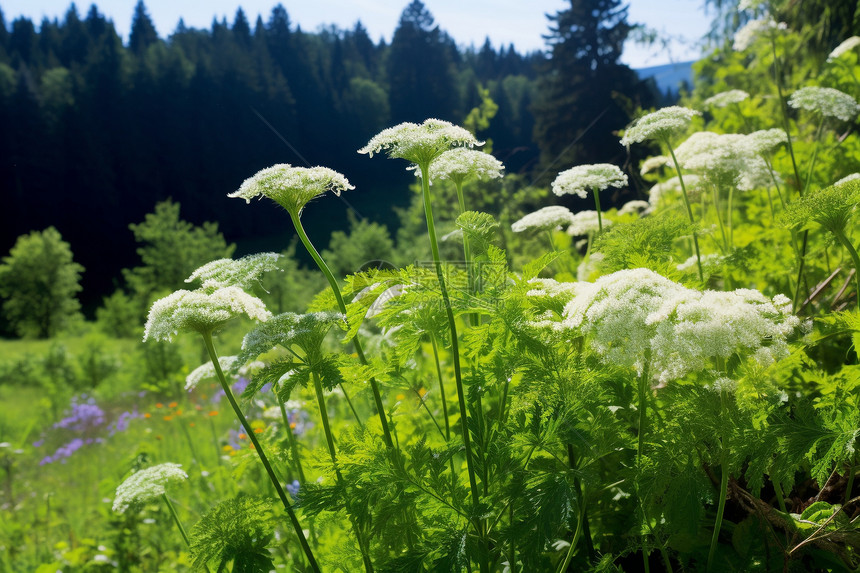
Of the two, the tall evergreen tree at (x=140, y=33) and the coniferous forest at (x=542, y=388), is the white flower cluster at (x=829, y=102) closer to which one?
the coniferous forest at (x=542, y=388)

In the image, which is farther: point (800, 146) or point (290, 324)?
point (800, 146)

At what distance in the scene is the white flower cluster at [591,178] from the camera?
8.57ft

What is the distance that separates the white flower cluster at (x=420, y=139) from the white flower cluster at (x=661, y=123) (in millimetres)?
1373

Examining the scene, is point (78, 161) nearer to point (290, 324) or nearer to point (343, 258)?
point (343, 258)

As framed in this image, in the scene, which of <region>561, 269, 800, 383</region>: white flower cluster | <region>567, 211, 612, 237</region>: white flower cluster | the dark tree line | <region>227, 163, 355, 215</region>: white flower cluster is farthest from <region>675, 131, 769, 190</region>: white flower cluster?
the dark tree line

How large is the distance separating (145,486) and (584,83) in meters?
22.3

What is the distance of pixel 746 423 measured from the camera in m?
1.30

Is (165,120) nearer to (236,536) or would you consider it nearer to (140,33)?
(140,33)

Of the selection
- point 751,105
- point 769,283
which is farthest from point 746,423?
point 751,105

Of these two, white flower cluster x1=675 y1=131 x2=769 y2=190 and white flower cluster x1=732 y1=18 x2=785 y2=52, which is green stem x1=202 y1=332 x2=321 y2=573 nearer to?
white flower cluster x1=675 y1=131 x2=769 y2=190

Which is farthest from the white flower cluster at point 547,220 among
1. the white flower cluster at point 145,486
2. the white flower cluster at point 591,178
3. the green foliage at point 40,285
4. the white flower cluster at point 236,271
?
the green foliage at point 40,285

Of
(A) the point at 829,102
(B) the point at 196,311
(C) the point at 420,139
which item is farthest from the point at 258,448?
(A) the point at 829,102

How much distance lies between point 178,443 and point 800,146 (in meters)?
6.27

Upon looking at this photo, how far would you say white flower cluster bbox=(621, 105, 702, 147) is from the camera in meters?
2.58
